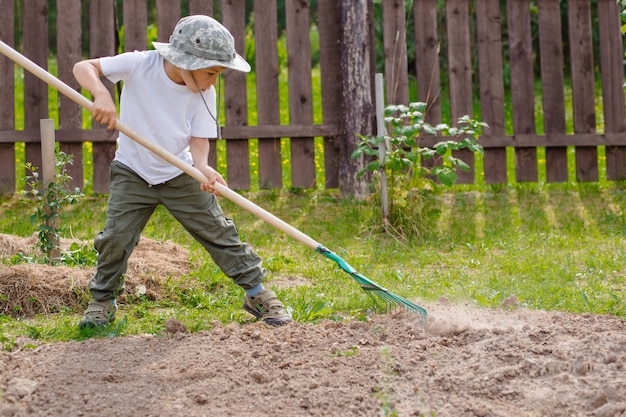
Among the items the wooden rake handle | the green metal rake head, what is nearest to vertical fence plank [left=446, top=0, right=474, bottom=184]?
the green metal rake head

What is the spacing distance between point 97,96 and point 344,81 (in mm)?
3388

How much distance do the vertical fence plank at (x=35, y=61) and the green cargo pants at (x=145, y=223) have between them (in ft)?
10.4

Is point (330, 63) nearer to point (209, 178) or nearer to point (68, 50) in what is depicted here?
point (68, 50)

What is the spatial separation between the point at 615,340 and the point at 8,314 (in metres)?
2.85

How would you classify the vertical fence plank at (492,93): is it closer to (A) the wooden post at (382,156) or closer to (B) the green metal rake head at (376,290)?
(A) the wooden post at (382,156)

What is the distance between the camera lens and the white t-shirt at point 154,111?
13.0 feet

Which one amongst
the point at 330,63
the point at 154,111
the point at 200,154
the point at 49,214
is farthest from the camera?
the point at 330,63

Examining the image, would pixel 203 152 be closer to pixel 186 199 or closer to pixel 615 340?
pixel 186 199

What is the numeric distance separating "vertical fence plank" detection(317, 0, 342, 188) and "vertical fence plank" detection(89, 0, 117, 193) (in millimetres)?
1646

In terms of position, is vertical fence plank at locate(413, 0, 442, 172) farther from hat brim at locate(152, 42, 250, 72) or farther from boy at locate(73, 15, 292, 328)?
hat brim at locate(152, 42, 250, 72)

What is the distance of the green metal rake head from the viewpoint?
4.03m

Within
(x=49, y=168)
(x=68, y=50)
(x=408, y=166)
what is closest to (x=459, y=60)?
(x=408, y=166)

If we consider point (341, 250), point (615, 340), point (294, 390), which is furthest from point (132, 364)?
point (341, 250)

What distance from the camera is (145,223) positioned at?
4145mm
